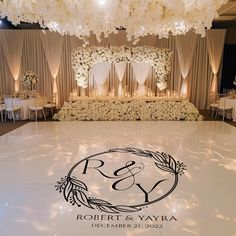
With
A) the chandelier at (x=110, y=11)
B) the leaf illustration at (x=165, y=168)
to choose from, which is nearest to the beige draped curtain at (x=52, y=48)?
the chandelier at (x=110, y=11)

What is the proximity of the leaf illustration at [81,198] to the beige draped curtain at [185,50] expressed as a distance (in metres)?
7.51

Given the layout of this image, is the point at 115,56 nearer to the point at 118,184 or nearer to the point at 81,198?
the point at 118,184

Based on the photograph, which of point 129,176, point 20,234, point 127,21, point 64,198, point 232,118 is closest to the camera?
point 20,234

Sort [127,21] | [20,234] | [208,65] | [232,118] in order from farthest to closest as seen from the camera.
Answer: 1. [208,65]
2. [232,118]
3. [127,21]
4. [20,234]

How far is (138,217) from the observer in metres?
2.81

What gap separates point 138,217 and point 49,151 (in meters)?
2.82

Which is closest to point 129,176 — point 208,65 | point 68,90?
point 68,90

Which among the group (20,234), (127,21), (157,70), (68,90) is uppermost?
(127,21)

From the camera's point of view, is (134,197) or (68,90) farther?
(68,90)

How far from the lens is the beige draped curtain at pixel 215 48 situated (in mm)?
10117

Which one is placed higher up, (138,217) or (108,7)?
(108,7)

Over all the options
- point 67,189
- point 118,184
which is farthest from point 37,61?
point 118,184

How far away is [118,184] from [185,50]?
7808 mm

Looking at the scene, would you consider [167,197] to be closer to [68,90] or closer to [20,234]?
[20,234]
